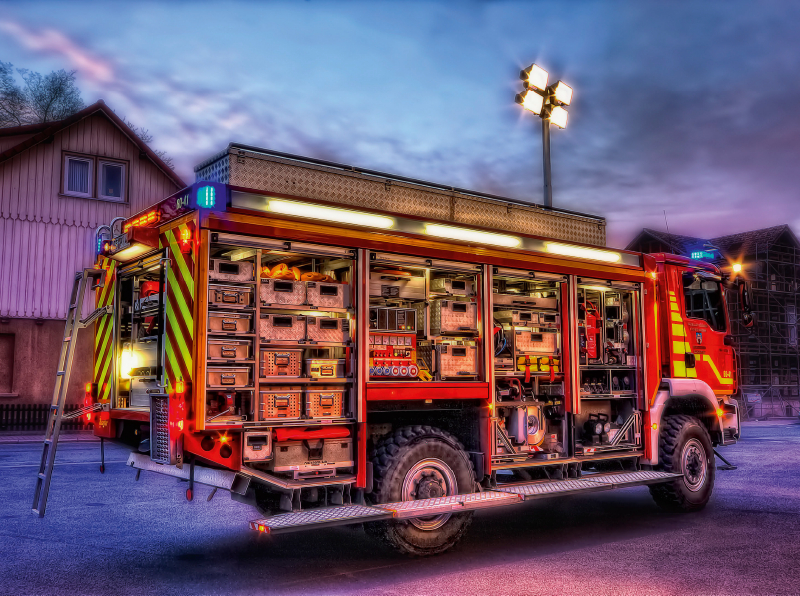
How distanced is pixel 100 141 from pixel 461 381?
21960mm

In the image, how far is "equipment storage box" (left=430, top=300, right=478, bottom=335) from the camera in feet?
25.6

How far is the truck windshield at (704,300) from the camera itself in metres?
10.4

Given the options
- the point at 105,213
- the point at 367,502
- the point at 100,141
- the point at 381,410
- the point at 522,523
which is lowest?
the point at 522,523

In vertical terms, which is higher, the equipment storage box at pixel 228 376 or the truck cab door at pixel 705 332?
the truck cab door at pixel 705 332

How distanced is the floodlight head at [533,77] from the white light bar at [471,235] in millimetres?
6895

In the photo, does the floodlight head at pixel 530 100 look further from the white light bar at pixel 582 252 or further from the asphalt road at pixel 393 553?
the asphalt road at pixel 393 553

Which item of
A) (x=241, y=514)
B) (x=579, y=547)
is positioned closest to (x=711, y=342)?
(x=579, y=547)

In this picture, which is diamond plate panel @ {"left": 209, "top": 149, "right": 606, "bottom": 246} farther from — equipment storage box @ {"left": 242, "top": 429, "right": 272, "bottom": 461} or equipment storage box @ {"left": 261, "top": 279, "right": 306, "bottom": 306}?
equipment storage box @ {"left": 242, "top": 429, "right": 272, "bottom": 461}

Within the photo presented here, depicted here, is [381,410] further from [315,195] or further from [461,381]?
[315,195]

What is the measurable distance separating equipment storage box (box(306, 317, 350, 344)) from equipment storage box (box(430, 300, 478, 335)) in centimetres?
112

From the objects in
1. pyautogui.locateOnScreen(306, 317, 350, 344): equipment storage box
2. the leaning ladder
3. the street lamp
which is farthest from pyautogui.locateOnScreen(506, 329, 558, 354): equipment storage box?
the street lamp

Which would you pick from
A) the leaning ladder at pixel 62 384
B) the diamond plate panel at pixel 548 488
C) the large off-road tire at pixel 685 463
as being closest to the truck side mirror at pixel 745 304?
the large off-road tire at pixel 685 463

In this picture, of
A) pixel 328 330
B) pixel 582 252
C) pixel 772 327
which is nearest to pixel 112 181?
pixel 582 252

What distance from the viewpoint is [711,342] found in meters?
10.6
